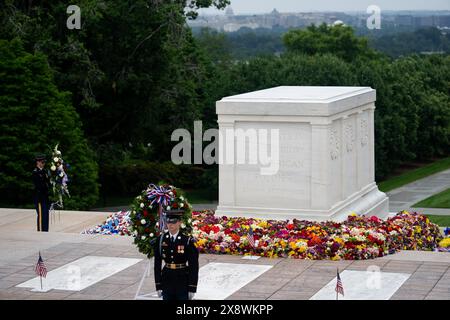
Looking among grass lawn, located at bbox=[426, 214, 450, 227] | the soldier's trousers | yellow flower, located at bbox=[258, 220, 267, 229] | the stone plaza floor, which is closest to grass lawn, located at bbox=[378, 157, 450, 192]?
grass lawn, located at bbox=[426, 214, 450, 227]

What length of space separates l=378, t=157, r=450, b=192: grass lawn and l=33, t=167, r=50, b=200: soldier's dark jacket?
3254 centimetres

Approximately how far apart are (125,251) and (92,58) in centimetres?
2239

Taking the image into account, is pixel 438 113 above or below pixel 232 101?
below

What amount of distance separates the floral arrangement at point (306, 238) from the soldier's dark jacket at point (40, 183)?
3.36 meters

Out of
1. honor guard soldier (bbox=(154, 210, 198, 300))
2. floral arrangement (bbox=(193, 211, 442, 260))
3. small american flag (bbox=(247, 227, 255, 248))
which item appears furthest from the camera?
small american flag (bbox=(247, 227, 255, 248))

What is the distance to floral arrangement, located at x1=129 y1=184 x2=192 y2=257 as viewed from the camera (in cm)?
1388

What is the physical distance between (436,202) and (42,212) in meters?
27.2

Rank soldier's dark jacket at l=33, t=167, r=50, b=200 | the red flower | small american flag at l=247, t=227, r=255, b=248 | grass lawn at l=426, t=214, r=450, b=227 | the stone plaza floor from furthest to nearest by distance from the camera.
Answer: grass lawn at l=426, t=214, r=450, b=227 < soldier's dark jacket at l=33, t=167, r=50, b=200 < the red flower < small american flag at l=247, t=227, r=255, b=248 < the stone plaza floor

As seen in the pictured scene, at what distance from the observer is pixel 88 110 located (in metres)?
40.4

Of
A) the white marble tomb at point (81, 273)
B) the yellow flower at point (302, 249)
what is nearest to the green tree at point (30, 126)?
the white marble tomb at point (81, 273)

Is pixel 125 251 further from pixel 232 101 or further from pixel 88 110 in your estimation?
pixel 88 110

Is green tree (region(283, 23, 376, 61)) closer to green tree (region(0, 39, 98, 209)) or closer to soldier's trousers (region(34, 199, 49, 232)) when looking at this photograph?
green tree (region(0, 39, 98, 209))
